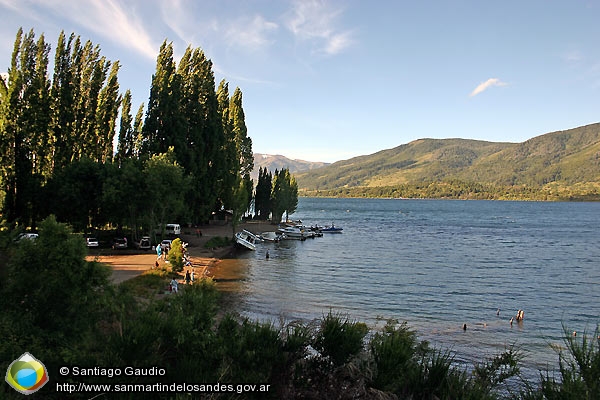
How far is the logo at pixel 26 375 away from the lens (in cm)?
720

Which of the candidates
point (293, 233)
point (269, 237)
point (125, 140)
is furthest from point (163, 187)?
point (293, 233)

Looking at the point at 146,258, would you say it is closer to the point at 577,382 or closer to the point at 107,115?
the point at 107,115

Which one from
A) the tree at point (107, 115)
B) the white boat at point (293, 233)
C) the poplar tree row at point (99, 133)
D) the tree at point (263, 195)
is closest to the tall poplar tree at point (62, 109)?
the poplar tree row at point (99, 133)

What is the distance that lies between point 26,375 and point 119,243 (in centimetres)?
4178

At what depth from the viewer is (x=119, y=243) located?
152 feet

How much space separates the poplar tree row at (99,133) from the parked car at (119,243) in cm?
223

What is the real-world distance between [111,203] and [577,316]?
43483mm

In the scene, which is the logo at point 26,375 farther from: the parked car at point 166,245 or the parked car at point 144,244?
the parked car at point 144,244

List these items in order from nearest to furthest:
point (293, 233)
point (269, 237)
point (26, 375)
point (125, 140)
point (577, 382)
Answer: point (577, 382), point (26, 375), point (125, 140), point (269, 237), point (293, 233)

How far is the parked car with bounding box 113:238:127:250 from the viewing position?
46.1 meters

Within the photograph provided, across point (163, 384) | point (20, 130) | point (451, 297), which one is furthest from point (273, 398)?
point (20, 130)

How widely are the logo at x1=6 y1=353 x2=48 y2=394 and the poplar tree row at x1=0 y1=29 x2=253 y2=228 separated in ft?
104

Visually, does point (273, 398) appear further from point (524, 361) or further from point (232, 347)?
point (524, 361)

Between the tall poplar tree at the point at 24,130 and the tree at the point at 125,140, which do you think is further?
the tree at the point at 125,140
